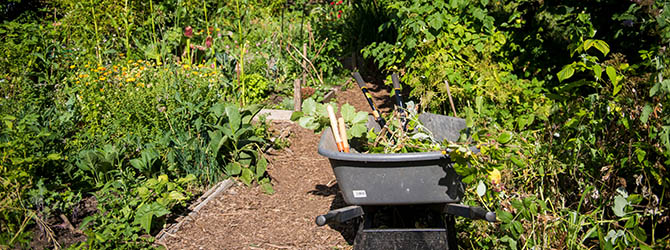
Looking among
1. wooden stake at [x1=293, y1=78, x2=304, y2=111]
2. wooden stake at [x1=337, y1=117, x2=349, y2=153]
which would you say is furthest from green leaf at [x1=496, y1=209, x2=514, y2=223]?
wooden stake at [x1=293, y1=78, x2=304, y2=111]

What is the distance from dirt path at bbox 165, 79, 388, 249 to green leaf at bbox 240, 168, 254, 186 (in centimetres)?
5

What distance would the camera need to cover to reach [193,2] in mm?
6738

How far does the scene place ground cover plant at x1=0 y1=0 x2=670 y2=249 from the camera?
2.50m

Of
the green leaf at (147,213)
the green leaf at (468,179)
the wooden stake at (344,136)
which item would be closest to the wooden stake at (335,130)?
the wooden stake at (344,136)

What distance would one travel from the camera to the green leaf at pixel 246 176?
3.87m

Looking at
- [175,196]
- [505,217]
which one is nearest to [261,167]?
[175,196]

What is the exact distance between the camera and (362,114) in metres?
2.93

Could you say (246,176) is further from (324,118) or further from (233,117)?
(324,118)

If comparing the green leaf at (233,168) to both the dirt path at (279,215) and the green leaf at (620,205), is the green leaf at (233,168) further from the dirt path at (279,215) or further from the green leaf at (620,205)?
the green leaf at (620,205)

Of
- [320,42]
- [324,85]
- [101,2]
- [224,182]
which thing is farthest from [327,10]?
[224,182]

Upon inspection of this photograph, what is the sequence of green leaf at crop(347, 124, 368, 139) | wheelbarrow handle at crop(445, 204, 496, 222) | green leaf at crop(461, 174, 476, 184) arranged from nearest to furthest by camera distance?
green leaf at crop(461, 174, 476, 184)
wheelbarrow handle at crop(445, 204, 496, 222)
green leaf at crop(347, 124, 368, 139)

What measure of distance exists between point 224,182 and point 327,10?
11.9 feet

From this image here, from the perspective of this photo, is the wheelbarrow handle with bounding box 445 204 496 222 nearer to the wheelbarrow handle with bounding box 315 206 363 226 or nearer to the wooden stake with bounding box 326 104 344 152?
the wheelbarrow handle with bounding box 315 206 363 226

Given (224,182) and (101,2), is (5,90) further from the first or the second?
(101,2)
